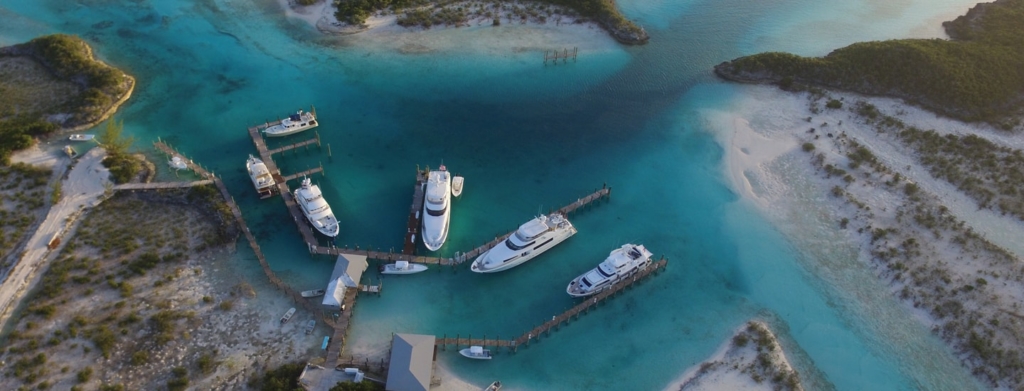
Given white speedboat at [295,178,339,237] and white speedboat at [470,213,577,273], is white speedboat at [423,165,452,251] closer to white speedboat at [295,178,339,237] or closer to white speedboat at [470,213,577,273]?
white speedboat at [470,213,577,273]

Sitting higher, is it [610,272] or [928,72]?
[928,72]

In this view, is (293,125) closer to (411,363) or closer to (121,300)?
(121,300)

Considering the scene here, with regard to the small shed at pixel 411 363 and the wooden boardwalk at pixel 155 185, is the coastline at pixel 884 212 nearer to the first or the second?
the small shed at pixel 411 363

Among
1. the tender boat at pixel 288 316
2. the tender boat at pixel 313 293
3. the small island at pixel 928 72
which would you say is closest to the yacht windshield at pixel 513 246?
the tender boat at pixel 313 293

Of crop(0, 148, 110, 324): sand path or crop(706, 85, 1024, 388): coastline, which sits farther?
crop(706, 85, 1024, 388): coastline

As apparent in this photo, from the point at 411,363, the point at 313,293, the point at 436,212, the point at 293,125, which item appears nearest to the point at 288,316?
the point at 313,293

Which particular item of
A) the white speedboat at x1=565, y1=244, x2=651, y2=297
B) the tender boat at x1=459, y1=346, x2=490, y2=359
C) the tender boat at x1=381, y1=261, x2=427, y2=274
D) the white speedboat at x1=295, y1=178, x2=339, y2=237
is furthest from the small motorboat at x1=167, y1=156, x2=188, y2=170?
the white speedboat at x1=565, y1=244, x2=651, y2=297

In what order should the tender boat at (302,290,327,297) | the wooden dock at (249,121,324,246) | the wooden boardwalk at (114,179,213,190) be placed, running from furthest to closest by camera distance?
the wooden boardwalk at (114,179,213,190), the wooden dock at (249,121,324,246), the tender boat at (302,290,327,297)

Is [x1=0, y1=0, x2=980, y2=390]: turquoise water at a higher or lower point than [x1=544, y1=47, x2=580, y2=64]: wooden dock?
lower
